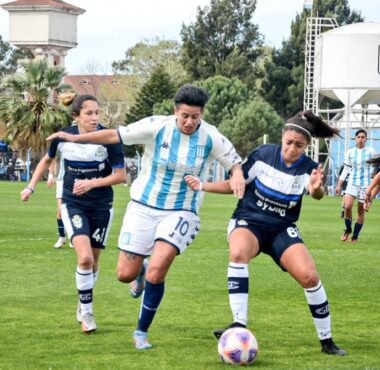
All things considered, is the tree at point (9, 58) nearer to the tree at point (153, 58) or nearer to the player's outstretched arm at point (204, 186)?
the tree at point (153, 58)

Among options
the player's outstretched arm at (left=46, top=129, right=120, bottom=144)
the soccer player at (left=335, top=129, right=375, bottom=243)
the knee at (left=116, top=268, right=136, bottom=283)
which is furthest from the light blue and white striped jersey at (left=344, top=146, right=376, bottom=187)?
the player's outstretched arm at (left=46, top=129, right=120, bottom=144)

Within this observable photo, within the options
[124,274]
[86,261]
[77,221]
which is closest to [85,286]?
[86,261]

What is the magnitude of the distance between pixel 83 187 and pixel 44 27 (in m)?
112

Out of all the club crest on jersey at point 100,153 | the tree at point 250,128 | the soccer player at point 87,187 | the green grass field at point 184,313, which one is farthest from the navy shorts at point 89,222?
the tree at point 250,128

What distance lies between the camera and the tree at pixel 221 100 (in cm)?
7938

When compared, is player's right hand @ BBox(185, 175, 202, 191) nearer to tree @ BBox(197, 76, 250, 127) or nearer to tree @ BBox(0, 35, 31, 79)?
tree @ BBox(197, 76, 250, 127)

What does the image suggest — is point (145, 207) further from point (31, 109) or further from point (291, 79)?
point (291, 79)

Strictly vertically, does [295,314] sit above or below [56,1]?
below

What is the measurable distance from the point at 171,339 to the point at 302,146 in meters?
2.06

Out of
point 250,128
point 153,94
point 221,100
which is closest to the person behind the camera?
point 250,128

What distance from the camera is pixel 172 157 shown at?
923cm

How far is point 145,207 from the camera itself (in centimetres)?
941

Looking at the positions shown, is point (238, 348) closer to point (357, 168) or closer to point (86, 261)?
point (86, 261)

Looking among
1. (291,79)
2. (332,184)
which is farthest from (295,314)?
(291,79)
